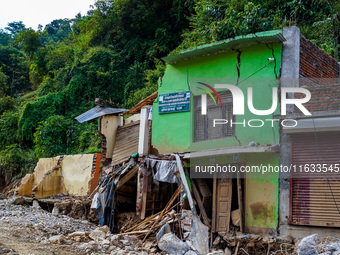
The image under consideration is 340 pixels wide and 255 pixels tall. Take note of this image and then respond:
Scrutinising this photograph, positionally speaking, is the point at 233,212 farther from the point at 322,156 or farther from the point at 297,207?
the point at 322,156

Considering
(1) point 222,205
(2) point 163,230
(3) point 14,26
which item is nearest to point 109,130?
(2) point 163,230

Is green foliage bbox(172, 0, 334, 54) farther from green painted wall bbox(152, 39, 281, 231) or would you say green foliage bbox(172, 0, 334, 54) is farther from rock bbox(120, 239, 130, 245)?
rock bbox(120, 239, 130, 245)

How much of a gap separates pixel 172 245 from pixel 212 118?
399 cm

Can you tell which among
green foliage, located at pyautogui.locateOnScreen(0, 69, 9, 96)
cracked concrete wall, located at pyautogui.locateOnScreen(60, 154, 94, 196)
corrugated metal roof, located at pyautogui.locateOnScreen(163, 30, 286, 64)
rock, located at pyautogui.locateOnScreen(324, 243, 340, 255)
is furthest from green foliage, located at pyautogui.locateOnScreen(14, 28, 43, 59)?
rock, located at pyautogui.locateOnScreen(324, 243, 340, 255)

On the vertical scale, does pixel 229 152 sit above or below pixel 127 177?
above

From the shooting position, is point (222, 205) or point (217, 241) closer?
point (217, 241)

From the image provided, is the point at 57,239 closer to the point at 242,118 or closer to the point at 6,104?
the point at 242,118

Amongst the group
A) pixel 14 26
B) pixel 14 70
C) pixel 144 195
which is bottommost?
pixel 144 195

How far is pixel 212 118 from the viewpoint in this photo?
1129 cm

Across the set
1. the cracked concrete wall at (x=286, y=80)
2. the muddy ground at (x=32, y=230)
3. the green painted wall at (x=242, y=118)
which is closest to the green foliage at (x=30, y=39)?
the muddy ground at (x=32, y=230)

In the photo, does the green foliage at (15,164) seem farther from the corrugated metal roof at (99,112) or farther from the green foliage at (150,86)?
the corrugated metal roof at (99,112)

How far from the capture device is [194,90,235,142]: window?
1094cm

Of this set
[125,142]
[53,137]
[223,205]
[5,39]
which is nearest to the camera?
Answer: [223,205]

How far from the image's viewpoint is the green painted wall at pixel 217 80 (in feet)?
33.3
